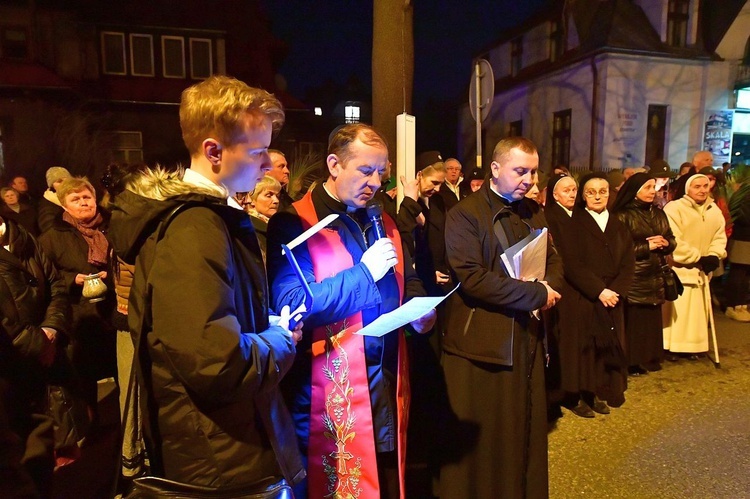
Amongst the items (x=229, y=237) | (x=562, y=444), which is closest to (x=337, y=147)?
(x=229, y=237)

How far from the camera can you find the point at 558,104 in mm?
19500

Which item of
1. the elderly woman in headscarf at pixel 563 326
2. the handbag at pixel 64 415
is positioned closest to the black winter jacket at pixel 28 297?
the handbag at pixel 64 415

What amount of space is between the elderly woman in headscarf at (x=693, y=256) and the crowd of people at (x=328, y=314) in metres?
0.02

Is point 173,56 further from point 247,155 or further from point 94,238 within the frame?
point 247,155

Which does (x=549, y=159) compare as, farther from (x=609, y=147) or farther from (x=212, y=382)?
(x=212, y=382)

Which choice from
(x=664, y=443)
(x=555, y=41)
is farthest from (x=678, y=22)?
(x=664, y=443)

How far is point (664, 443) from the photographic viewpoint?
388cm

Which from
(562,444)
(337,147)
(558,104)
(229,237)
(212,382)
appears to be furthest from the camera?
(558,104)

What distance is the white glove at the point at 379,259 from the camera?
1977 millimetres

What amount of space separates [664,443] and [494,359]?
2.13 metres

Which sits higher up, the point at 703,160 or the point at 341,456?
the point at 703,160

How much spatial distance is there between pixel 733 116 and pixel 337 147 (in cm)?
2005

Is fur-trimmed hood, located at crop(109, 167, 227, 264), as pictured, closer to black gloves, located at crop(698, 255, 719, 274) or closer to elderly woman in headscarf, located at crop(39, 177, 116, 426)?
elderly woman in headscarf, located at crop(39, 177, 116, 426)

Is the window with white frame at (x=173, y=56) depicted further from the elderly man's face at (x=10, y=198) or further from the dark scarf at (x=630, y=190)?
the dark scarf at (x=630, y=190)
